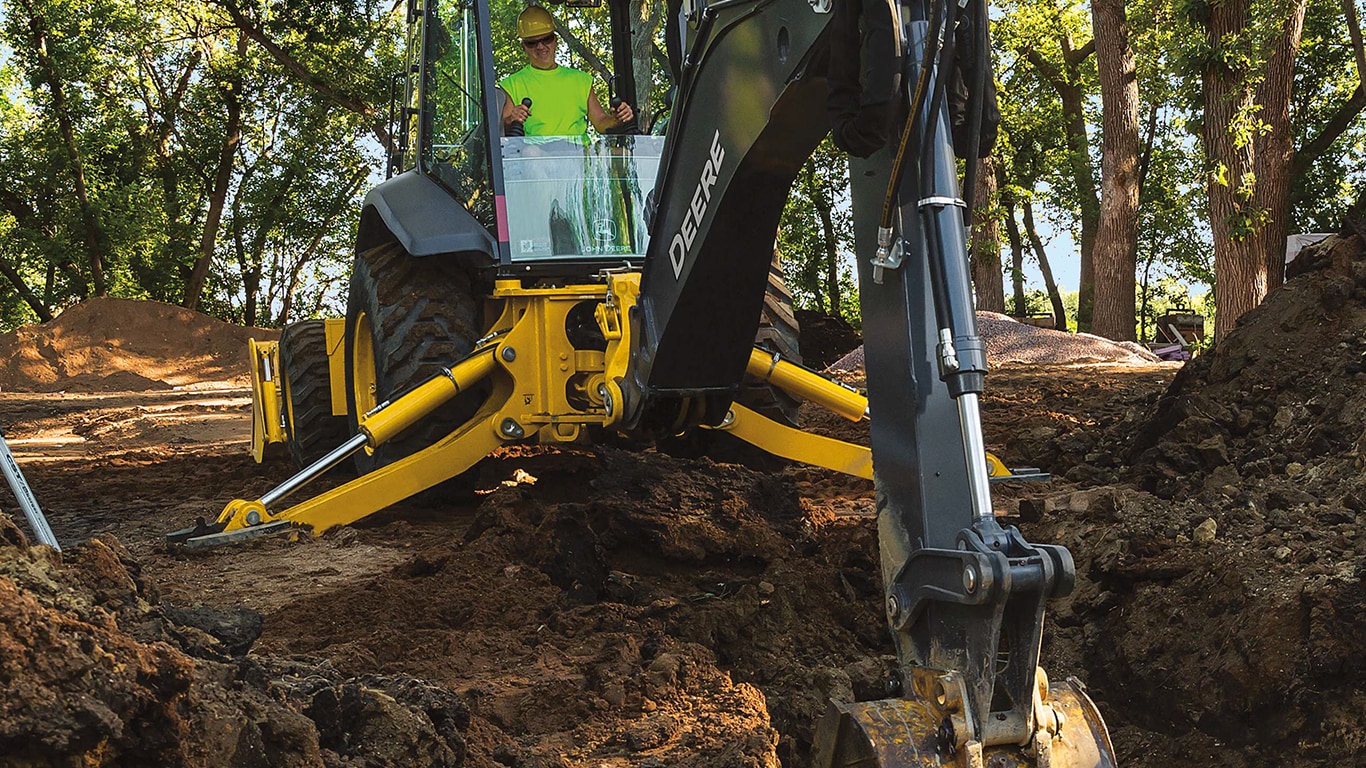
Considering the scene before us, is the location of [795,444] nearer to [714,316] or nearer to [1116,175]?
[714,316]

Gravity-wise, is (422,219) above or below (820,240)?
below

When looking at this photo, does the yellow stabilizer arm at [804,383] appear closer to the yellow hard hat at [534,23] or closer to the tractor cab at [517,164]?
the tractor cab at [517,164]

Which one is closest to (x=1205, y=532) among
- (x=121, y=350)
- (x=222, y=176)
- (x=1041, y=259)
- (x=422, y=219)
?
(x=422, y=219)

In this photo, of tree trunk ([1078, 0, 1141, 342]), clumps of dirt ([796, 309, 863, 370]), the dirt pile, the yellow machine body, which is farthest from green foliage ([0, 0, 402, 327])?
the dirt pile

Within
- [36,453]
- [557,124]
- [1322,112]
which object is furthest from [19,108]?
[1322,112]

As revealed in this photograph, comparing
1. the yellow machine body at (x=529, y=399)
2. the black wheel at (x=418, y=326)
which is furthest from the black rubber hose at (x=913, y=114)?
the black wheel at (x=418, y=326)

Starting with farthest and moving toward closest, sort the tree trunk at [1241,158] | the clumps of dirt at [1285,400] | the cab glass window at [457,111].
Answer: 1. the tree trunk at [1241,158]
2. the cab glass window at [457,111]
3. the clumps of dirt at [1285,400]

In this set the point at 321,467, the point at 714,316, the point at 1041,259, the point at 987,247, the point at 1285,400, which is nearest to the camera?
the point at 714,316

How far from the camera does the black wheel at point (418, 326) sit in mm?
5969

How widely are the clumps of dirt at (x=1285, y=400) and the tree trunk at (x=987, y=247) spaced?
11965 mm

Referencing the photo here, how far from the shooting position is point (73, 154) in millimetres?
21672

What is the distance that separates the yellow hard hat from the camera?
6.09m

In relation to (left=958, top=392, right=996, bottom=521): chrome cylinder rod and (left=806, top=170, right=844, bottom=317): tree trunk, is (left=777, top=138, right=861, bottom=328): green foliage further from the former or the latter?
(left=958, top=392, right=996, bottom=521): chrome cylinder rod

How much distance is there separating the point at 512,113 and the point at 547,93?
0.78ft
